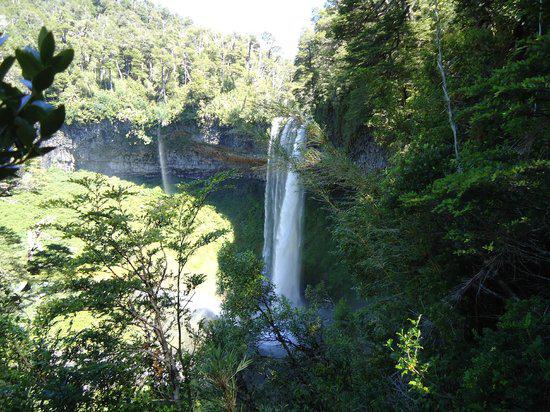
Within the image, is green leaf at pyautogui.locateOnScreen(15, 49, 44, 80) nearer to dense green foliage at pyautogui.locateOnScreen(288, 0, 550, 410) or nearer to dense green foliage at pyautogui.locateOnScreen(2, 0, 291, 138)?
dense green foliage at pyautogui.locateOnScreen(288, 0, 550, 410)

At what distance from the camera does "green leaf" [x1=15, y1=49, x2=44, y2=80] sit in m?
0.59

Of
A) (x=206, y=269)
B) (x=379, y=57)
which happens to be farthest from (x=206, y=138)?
(x=379, y=57)

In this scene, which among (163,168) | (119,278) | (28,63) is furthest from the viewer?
(163,168)

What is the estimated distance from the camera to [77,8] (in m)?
48.7

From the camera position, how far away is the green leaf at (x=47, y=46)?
0.60 metres

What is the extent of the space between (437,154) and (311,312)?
411cm

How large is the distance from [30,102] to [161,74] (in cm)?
3661

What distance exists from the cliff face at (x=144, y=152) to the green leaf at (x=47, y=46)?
1007 inches

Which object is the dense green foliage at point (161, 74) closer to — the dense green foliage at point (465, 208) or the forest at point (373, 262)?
the dense green foliage at point (465, 208)

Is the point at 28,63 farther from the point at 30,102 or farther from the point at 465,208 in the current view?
the point at 465,208

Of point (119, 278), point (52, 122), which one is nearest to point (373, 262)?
point (119, 278)

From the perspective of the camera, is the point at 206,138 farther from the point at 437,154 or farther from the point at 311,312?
the point at 437,154

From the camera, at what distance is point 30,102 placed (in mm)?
624

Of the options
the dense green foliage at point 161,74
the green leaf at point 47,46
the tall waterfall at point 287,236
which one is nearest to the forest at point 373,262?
the green leaf at point 47,46
